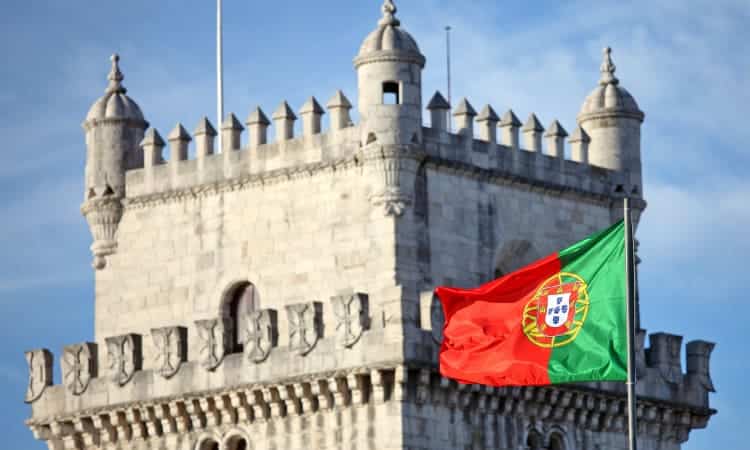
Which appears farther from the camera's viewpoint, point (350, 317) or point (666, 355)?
point (666, 355)

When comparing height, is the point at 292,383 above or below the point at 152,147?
below

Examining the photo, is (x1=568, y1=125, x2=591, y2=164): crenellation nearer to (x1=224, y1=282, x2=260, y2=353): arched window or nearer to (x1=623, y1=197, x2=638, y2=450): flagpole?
(x1=224, y1=282, x2=260, y2=353): arched window

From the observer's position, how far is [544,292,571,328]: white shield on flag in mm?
51625

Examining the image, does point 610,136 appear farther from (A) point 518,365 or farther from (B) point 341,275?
(A) point 518,365

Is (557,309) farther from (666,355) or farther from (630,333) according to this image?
(666,355)

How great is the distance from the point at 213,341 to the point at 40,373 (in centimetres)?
501

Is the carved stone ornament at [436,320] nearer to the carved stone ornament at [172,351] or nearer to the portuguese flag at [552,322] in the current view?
the portuguese flag at [552,322]

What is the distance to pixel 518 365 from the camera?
173ft

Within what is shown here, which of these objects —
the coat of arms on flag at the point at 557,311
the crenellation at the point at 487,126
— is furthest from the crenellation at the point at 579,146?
the coat of arms on flag at the point at 557,311

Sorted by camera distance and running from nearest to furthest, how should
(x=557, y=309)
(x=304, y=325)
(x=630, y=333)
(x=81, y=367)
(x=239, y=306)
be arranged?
(x=630, y=333)
(x=557, y=309)
(x=304, y=325)
(x=239, y=306)
(x=81, y=367)

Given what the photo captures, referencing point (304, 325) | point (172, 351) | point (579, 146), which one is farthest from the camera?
point (579, 146)

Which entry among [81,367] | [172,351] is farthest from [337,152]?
[81,367]

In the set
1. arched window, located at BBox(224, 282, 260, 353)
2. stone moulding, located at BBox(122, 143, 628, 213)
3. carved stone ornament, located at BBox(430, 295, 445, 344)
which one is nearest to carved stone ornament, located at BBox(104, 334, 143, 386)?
arched window, located at BBox(224, 282, 260, 353)

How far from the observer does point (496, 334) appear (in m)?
53.6
